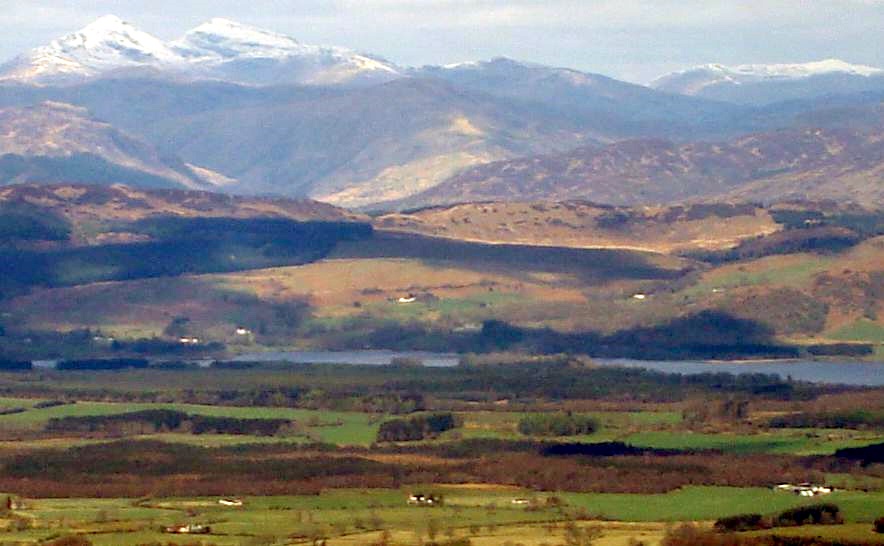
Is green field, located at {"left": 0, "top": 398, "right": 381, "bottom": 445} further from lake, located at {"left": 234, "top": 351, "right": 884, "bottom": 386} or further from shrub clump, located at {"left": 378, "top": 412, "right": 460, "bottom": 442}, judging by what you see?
lake, located at {"left": 234, "top": 351, "right": 884, "bottom": 386}

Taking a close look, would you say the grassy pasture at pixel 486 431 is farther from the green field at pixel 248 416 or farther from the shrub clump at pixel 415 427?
the shrub clump at pixel 415 427

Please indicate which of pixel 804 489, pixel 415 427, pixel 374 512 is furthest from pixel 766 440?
pixel 374 512

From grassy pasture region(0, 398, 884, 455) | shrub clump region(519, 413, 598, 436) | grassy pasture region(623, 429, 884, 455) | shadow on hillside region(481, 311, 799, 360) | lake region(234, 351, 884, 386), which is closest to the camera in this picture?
grassy pasture region(623, 429, 884, 455)

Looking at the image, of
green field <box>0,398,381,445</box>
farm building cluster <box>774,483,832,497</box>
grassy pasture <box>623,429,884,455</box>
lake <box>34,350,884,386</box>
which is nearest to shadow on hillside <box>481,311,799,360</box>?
lake <box>34,350,884,386</box>

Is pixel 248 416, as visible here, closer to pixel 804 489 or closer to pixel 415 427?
pixel 415 427

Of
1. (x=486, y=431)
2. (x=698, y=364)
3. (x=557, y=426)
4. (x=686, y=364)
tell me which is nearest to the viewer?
(x=557, y=426)

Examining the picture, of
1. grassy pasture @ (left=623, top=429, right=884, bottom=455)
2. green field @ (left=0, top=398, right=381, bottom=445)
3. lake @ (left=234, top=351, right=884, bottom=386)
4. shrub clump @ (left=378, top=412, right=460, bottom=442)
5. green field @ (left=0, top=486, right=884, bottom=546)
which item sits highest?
green field @ (left=0, top=486, right=884, bottom=546)

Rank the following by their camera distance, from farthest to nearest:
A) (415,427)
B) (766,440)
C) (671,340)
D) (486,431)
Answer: (671,340) < (486,431) < (415,427) < (766,440)

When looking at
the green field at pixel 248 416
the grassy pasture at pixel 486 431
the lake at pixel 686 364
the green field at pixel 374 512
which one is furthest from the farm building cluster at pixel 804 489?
the lake at pixel 686 364

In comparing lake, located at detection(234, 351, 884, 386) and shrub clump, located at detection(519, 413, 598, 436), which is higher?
shrub clump, located at detection(519, 413, 598, 436)

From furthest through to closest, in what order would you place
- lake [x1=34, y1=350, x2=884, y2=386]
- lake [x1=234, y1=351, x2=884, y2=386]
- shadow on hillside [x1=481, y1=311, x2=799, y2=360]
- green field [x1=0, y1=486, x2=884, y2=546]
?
shadow on hillside [x1=481, y1=311, x2=799, y2=360], lake [x1=34, y1=350, x2=884, y2=386], lake [x1=234, y1=351, x2=884, y2=386], green field [x1=0, y1=486, x2=884, y2=546]

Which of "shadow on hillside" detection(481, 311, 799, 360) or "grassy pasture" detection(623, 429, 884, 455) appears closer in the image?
"grassy pasture" detection(623, 429, 884, 455)

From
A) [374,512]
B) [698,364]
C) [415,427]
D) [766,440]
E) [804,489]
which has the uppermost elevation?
[804,489]
